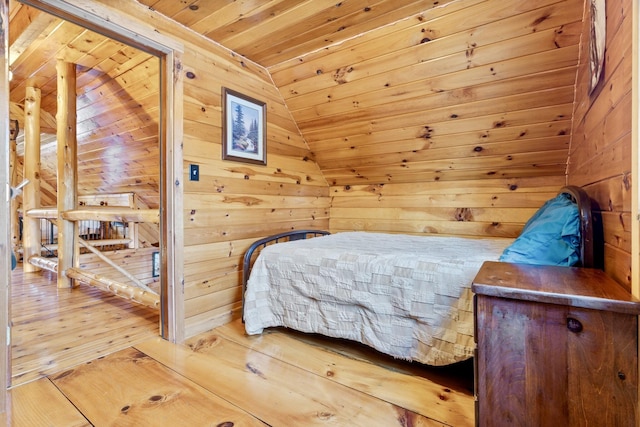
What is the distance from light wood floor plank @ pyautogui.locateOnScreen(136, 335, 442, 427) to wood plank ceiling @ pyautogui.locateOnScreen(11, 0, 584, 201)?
1994 mm

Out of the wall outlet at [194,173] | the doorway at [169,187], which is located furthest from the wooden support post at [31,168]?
the wall outlet at [194,173]

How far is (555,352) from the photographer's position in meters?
0.89

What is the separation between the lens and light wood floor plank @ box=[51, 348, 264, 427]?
1.33 m

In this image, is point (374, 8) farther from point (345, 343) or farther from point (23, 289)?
point (23, 289)

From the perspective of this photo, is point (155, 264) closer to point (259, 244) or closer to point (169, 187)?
point (259, 244)

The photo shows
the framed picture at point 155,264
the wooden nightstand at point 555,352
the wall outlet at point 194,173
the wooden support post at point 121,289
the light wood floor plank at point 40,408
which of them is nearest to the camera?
the wooden nightstand at point 555,352

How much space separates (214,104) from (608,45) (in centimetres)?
215

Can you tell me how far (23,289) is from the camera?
11.0 feet

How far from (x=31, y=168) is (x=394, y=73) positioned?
4466 millimetres

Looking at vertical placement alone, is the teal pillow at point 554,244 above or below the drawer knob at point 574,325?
above

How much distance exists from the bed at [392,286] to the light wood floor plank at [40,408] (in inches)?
37.9

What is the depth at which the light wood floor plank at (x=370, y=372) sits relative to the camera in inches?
55.9

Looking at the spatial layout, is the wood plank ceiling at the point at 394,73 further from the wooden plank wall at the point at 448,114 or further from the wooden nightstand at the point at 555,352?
the wooden nightstand at the point at 555,352

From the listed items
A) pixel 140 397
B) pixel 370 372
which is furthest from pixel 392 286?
pixel 140 397
